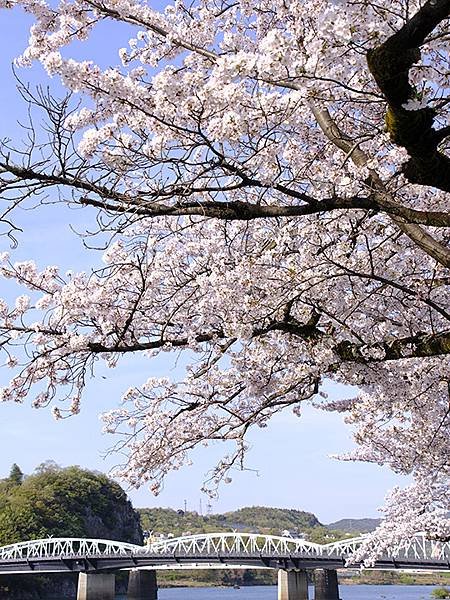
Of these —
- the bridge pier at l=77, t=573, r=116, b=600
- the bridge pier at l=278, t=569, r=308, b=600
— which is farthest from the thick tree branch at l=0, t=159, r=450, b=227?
the bridge pier at l=77, t=573, r=116, b=600

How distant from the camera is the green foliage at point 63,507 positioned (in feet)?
221

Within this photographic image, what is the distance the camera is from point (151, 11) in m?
5.16

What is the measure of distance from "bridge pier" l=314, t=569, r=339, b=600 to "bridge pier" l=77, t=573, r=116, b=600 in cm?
1388

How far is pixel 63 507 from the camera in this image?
7231 cm

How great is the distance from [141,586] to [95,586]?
4.38 metres

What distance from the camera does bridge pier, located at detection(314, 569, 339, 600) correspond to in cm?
4828

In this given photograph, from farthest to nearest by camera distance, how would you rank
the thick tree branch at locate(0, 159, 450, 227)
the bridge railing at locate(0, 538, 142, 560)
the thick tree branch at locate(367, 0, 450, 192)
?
1. the bridge railing at locate(0, 538, 142, 560)
2. the thick tree branch at locate(0, 159, 450, 227)
3. the thick tree branch at locate(367, 0, 450, 192)

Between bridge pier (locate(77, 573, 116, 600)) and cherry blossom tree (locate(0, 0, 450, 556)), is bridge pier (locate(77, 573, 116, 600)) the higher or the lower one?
the lower one

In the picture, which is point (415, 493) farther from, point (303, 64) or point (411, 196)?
point (303, 64)

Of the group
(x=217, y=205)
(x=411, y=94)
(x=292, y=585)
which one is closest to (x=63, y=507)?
(x=292, y=585)

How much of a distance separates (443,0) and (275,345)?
3611 millimetres

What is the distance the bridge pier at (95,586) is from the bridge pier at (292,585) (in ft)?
41.9

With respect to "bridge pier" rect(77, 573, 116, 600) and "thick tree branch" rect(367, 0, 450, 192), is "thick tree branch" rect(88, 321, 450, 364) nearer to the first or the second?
"thick tree branch" rect(367, 0, 450, 192)

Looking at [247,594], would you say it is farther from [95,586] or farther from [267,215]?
[267,215]
